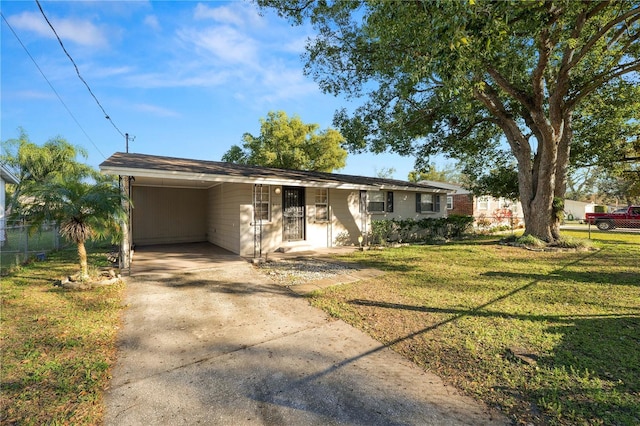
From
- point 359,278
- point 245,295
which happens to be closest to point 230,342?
point 245,295

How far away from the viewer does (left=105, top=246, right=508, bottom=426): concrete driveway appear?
8.05ft

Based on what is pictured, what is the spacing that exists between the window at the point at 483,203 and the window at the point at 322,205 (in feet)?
50.8

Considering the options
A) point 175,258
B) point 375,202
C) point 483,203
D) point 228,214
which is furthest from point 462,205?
point 175,258

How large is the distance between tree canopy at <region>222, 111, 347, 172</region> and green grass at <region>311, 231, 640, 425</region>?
20067 mm

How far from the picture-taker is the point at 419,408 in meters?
2.55

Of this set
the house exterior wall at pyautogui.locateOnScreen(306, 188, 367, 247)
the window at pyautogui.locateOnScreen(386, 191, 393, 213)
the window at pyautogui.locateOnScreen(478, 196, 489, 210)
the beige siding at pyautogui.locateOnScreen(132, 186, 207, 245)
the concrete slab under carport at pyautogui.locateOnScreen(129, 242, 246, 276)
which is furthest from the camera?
the window at pyautogui.locateOnScreen(478, 196, 489, 210)

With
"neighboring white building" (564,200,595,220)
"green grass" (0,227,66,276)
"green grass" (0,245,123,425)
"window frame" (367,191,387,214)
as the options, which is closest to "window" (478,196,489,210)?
"window frame" (367,191,387,214)

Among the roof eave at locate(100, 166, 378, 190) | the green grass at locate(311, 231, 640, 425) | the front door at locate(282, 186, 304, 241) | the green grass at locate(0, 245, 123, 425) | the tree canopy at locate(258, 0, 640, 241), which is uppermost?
the tree canopy at locate(258, 0, 640, 241)

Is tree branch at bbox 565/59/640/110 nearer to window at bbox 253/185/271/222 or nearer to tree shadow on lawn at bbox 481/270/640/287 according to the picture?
tree shadow on lawn at bbox 481/270/640/287

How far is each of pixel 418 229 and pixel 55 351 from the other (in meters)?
13.8

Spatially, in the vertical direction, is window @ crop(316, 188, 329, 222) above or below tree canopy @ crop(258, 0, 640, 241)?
below

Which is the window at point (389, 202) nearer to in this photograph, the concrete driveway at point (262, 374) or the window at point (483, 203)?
the concrete driveway at point (262, 374)

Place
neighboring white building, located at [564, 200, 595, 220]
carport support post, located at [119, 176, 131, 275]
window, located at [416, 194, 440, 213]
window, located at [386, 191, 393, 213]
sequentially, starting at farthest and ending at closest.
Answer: neighboring white building, located at [564, 200, 595, 220] < window, located at [416, 194, 440, 213] < window, located at [386, 191, 393, 213] < carport support post, located at [119, 176, 131, 275]

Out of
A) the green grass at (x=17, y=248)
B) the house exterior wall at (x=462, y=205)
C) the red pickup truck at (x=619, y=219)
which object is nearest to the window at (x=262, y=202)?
the green grass at (x=17, y=248)
